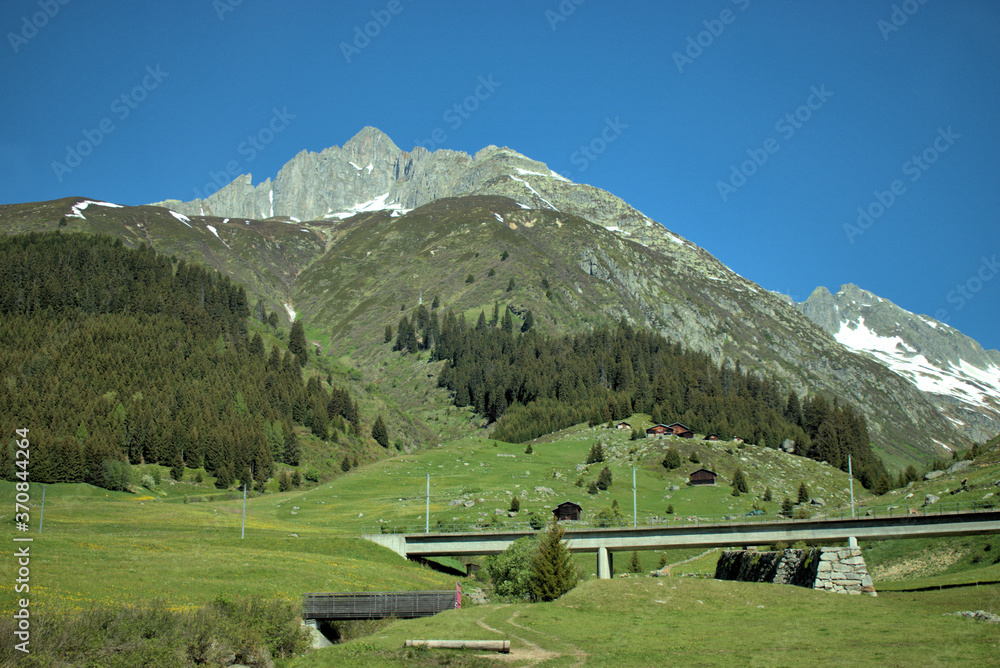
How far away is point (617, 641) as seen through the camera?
3048cm

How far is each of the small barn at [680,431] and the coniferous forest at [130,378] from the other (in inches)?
2899

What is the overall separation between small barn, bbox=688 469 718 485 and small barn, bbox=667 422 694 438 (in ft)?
88.9

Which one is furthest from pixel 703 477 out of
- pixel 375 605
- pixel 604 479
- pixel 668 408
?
pixel 375 605

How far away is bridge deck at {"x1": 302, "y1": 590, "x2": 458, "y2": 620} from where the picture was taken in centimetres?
3747

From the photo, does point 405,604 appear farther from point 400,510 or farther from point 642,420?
point 642,420

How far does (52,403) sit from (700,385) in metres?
146

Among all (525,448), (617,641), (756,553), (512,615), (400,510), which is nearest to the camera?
(617,641)

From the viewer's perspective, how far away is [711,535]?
196ft

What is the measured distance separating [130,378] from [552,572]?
124 metres

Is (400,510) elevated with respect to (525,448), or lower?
lower

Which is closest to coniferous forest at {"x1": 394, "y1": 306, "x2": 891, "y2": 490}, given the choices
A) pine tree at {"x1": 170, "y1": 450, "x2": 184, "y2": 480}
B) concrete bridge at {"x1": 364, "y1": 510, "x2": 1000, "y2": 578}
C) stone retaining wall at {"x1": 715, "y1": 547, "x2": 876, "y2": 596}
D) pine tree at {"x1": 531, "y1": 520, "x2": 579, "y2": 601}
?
pine tree at {"x1": 170, "y1": 450, "x2": 184, "y2": 480}

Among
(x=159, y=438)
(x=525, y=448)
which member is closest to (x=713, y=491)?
(x=525, y=448)

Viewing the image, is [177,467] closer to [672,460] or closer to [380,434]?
[380,434]

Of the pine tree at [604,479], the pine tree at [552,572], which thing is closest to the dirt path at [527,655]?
the pine tree at [552,572]
